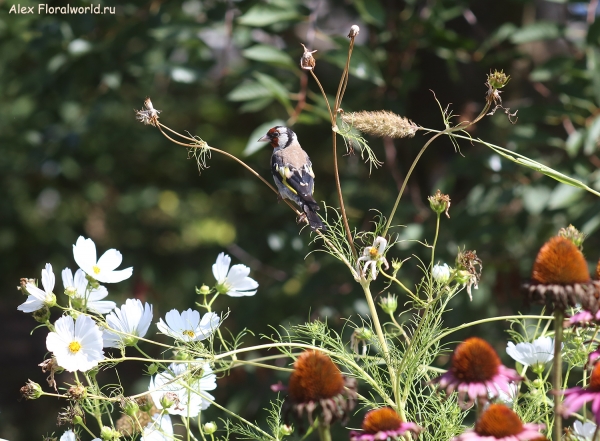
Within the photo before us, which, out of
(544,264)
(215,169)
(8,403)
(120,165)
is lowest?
(8,403)

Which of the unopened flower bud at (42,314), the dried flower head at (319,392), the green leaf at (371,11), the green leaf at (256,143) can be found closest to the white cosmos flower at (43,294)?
the unopened flower bud at (42,314)

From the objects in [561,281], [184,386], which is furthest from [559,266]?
[184,386]

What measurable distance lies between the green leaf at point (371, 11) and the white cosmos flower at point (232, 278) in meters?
1.09

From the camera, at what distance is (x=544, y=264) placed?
0.62 meters

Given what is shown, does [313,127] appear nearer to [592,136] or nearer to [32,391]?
[592,136]

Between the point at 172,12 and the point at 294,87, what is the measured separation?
0.47 meters

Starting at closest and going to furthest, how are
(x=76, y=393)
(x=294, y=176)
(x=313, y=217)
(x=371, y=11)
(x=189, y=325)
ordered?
1. (x=76, y=393)
2. (x=189, y=325)
3. (x=313, y=217)
4. (x=294, y=176)
5. (x=371, y=11)

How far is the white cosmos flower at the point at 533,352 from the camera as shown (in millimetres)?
760

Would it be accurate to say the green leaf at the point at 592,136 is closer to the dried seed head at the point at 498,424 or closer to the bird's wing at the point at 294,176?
the bird's wing at the point at 294,176

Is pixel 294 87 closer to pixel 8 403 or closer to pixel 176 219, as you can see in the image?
pixel 176 219

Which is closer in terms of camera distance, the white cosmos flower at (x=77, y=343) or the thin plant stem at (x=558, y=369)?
the thin plant stem at (x=558, y=369)

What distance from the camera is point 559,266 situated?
1.99 ft

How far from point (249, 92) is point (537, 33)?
0.73 m

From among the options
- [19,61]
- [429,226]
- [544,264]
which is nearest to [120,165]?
[19,61]
